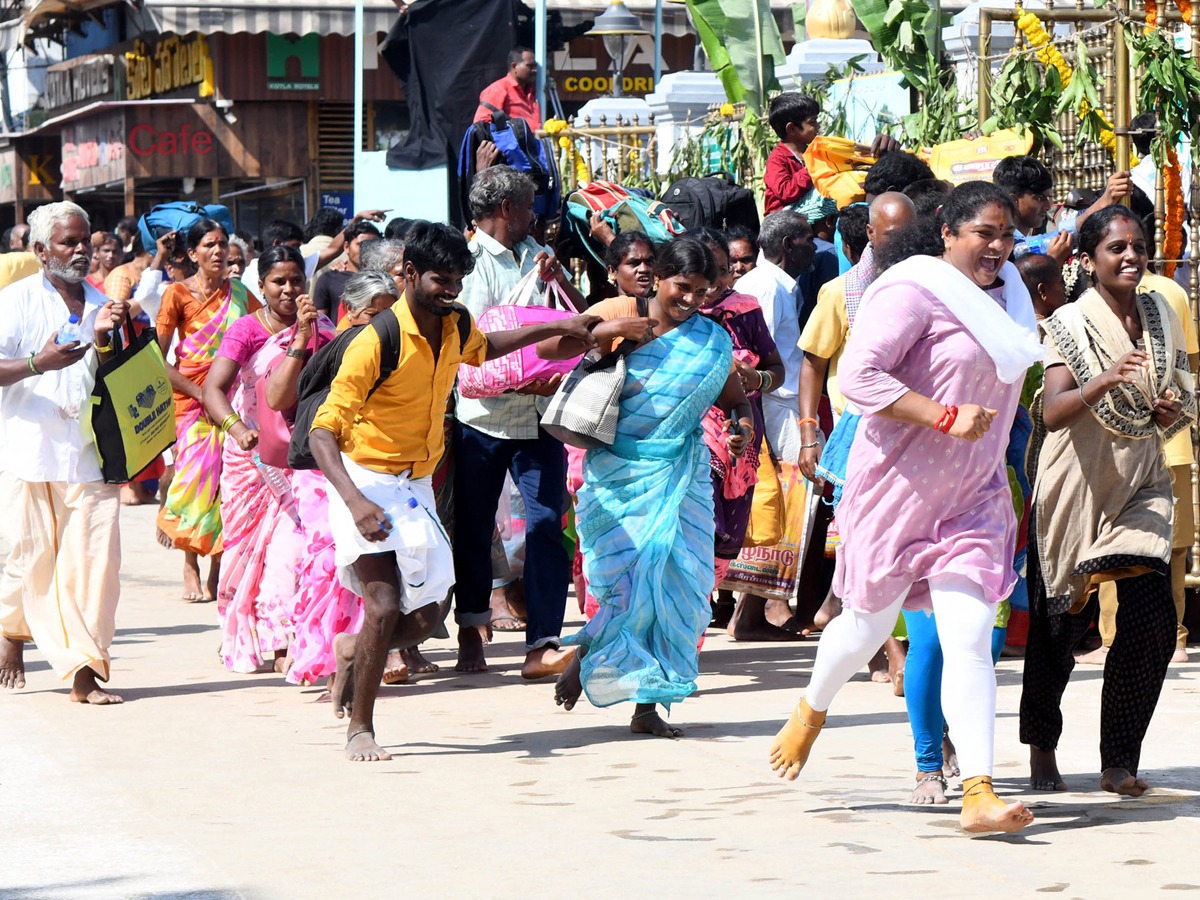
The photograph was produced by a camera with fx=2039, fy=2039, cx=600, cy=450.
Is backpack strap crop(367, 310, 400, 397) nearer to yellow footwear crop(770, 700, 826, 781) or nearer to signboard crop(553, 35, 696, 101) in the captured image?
yellow footwear crop(770, 700, 826, 781)

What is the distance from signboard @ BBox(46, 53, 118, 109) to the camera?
31.2m

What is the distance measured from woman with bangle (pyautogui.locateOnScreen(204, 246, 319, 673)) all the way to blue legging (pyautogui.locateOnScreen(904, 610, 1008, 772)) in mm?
3379

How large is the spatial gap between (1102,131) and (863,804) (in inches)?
178

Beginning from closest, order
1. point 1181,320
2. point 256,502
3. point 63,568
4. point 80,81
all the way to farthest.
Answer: point 1181,320, point 63,568, point 256,502, point 80,81

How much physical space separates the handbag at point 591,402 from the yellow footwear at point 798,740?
166 centimetres

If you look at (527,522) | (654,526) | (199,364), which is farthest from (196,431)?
(654,526)

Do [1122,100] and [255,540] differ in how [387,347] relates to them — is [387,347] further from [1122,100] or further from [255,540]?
[1122,100]

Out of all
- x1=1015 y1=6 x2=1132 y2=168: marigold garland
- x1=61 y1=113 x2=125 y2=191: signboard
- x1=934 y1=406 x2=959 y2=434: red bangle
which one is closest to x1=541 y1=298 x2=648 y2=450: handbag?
x1=934 y1=406 x2=959 y2=434: red bangle

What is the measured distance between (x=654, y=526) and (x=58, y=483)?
2648mm

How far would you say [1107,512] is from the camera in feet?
19.7

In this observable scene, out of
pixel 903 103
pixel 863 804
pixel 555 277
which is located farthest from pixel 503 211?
pixel 903 103

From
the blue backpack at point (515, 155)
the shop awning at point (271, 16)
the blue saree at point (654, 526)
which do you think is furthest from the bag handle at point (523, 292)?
the shop awning at point (271, 16)

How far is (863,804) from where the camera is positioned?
5.88 metres

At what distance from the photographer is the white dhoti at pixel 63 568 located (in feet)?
26.7
